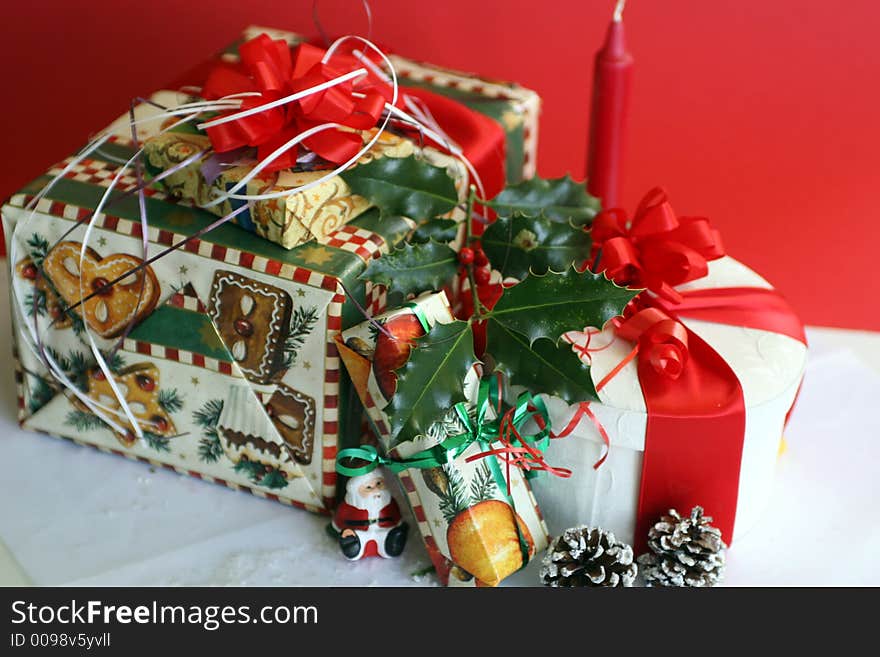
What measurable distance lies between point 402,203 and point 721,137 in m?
0.55

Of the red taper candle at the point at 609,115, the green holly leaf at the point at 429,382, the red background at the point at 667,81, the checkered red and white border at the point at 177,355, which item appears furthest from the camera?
the red background at the point at 667,81

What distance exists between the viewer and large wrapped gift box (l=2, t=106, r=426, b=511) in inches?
37.7

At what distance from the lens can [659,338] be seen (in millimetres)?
952

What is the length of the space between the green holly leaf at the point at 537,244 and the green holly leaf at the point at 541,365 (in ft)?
0.36

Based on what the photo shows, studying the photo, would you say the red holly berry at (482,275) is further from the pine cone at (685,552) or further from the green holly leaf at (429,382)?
the pine cone at (685,552)

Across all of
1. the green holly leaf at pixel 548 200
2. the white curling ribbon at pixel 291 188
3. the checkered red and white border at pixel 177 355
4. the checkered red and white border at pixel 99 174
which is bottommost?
the checkered red and white border at pixel 177 355

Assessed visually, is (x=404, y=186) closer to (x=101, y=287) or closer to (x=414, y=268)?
(x=414, y=268)

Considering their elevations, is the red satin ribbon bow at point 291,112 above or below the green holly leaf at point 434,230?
above

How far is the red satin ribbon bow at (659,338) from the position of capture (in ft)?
3.09

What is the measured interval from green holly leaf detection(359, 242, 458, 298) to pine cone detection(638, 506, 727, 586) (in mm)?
268

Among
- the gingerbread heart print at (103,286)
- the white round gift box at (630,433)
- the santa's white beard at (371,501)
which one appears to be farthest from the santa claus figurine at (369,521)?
the gingerbread heart print at (103,286)

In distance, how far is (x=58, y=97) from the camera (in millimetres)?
1402
